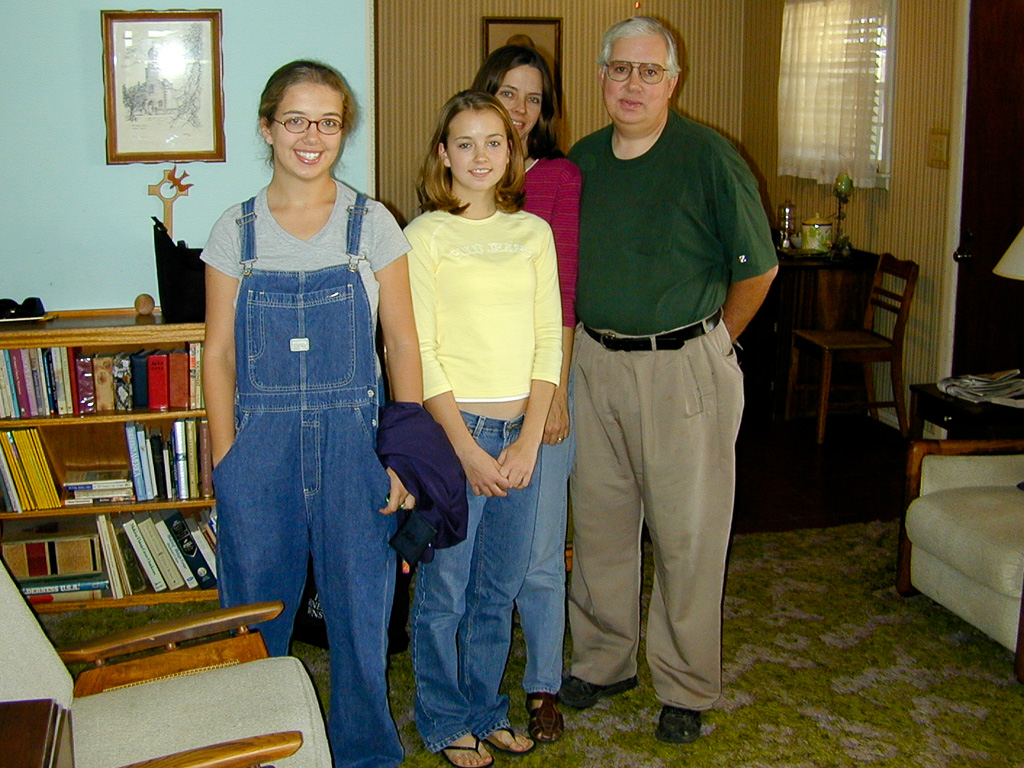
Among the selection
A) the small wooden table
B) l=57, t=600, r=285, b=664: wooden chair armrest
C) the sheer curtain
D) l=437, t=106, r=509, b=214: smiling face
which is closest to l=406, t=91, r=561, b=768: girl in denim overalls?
l=437, t=106, r=509, b=214: smiling face

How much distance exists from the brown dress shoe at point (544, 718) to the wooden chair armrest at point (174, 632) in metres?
0.78

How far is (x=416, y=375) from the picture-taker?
2.02 m

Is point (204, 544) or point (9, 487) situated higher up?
point (9, 487)

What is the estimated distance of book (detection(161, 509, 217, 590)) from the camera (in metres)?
3.19

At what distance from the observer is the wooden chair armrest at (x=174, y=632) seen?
1.90 m

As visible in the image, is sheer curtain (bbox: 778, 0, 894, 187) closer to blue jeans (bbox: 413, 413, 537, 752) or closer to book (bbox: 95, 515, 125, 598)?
blue jeans (bbox: 413, 413, 537, 752)

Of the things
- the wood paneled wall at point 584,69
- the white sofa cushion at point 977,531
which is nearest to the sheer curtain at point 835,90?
the wood paneled wall at point 584,69

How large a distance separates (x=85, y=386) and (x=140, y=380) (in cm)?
16

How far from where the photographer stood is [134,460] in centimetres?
307

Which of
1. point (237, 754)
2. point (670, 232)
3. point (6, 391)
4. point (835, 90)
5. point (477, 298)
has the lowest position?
point (237, 754)

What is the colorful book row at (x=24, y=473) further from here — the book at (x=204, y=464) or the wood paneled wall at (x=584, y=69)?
the wood paneled wall at (x=584, y=69)

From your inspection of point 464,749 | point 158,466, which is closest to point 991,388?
point 464,749

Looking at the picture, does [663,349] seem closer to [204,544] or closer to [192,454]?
[192,454]

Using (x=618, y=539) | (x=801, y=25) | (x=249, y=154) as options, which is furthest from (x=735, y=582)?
(x=801, y=25)
